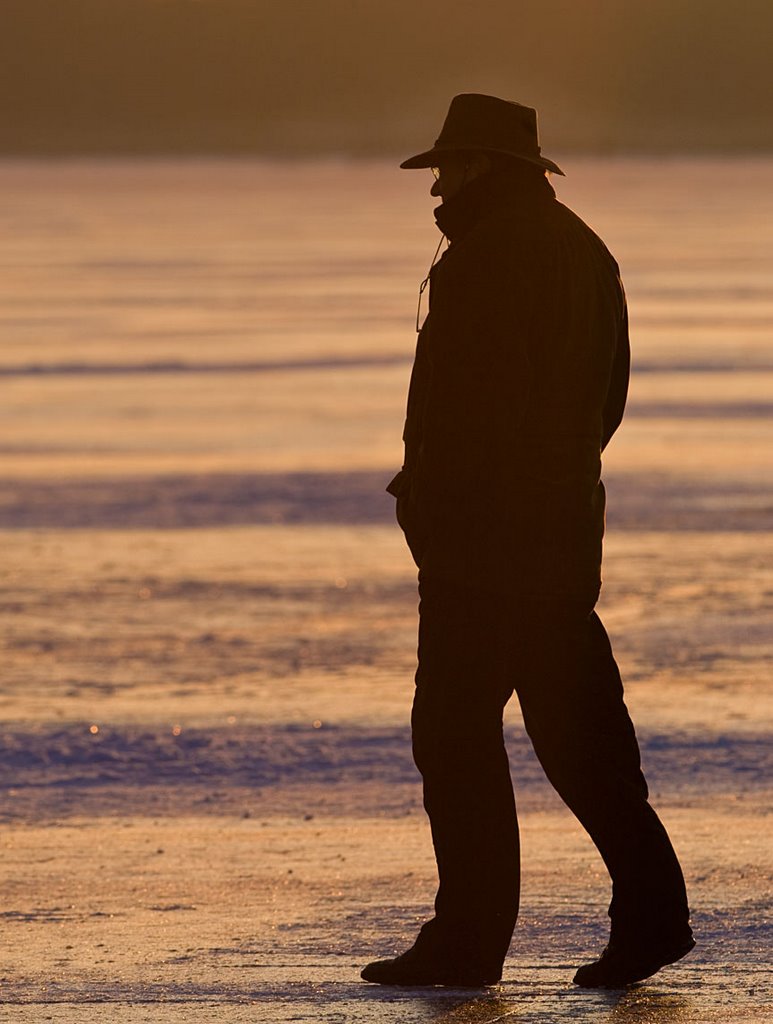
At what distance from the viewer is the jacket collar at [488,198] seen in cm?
527

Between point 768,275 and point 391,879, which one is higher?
point 768,275

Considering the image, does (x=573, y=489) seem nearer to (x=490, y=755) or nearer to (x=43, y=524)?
(x=490, y=755)

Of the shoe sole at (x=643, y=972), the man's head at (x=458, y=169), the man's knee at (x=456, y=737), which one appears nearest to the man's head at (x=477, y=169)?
the man's head at (x=458, y=169)

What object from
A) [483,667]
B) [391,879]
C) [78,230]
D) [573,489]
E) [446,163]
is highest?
[78,230]

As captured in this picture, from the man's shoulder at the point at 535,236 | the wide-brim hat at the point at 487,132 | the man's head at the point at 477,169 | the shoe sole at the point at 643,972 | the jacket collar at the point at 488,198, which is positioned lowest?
the shoe sole at the point at 643,972

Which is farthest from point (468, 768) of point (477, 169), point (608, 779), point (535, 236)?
point (477, 169)

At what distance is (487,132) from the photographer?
208 inches

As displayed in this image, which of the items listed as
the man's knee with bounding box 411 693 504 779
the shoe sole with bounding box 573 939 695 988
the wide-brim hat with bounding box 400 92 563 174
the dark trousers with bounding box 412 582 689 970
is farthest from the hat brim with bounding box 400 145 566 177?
the shoe sole with bounding box 573 939 695 988

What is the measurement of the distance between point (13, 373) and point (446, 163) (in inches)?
555

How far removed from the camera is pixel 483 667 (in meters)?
5.27

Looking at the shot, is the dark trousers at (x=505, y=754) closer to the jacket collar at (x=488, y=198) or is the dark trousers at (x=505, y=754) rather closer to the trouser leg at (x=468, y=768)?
the trouser leg at (x=468, y=768)

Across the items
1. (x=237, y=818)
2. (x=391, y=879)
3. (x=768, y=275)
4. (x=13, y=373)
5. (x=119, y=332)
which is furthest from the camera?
(x=768, y=275)

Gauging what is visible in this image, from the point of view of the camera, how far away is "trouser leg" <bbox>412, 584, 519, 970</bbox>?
5266mm

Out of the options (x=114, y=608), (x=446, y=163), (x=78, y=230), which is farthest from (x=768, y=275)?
(x=446, y=163)
